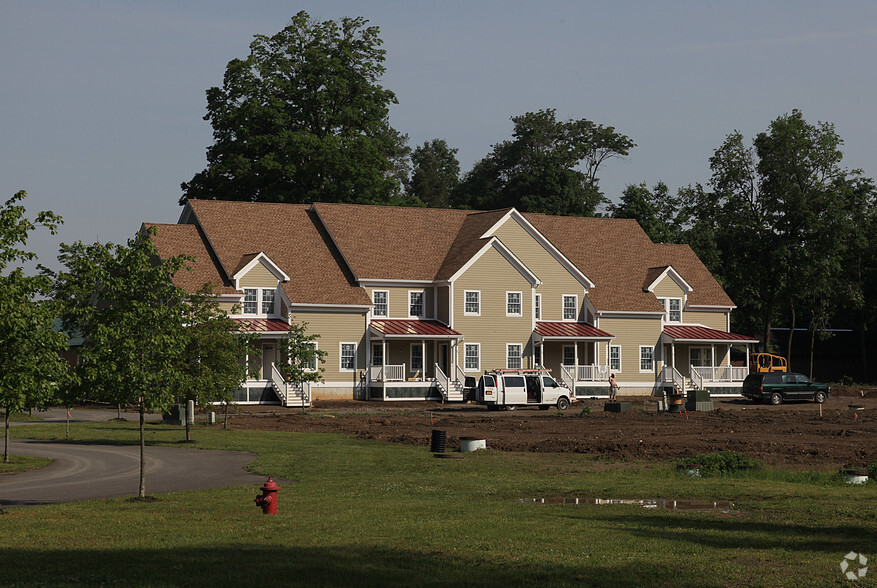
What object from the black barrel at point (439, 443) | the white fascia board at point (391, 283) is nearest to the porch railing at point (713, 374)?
the white fascia board at point (391, 283)

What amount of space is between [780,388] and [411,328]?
21838mm

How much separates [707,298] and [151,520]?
6216 cm

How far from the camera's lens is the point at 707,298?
75875 millimetres

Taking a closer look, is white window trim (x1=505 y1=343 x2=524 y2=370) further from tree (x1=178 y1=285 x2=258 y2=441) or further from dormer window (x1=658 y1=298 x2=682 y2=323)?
tree (x1=178 y1=285 x2=258 y2=441)

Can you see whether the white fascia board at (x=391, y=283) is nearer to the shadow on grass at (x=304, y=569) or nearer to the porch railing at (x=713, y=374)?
the porch railing at (x=713, y=374)

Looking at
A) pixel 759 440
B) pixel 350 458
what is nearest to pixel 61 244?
pixel 350 458

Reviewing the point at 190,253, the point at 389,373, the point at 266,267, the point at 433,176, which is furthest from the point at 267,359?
the point at 433,176

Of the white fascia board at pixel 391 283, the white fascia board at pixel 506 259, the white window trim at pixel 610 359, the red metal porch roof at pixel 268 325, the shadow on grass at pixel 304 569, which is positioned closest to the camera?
the shadow on grass at pixel 304 569

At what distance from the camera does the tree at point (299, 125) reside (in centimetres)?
7412

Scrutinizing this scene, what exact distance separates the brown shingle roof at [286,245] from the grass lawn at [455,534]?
34264 mm

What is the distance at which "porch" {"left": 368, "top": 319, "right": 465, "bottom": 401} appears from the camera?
201 feet

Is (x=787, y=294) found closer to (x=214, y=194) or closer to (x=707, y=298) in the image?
(x=707, y=298)

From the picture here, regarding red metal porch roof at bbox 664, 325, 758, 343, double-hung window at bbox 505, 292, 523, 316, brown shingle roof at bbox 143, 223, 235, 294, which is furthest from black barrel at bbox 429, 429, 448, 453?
red metal porch roof at bbox 664, 325, 758, 343

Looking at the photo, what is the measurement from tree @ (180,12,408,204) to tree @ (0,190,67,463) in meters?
50.9
